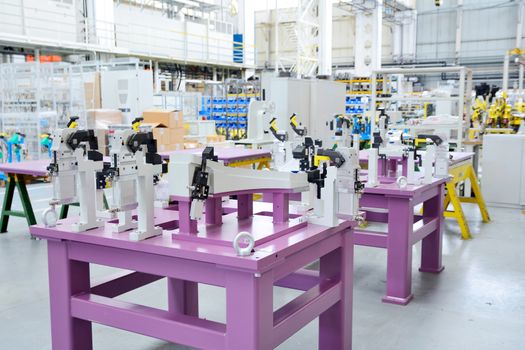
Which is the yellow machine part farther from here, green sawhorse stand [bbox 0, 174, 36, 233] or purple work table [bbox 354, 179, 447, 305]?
green sawhorse stand [bbox 0, 174, 36, 233]

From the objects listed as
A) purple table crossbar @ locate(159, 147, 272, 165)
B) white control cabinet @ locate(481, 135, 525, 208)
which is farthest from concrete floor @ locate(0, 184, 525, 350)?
white control cabinet @ locate(481, 135, 525, 208)

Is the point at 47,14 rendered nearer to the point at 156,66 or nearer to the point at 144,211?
the point at 156,66

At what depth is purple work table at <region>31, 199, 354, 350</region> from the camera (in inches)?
75.0

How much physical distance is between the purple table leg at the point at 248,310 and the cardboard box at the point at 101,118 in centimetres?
910

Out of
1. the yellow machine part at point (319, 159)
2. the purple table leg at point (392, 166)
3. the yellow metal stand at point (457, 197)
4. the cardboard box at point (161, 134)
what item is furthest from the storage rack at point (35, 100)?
the yellow machine part at point (319, 159)

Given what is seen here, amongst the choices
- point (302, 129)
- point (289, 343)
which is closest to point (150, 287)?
A: point (289, 343)

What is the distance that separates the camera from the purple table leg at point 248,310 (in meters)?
1.87

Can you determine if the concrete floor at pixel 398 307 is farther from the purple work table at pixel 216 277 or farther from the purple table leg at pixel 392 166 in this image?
the purple table leg at pixel 392 166

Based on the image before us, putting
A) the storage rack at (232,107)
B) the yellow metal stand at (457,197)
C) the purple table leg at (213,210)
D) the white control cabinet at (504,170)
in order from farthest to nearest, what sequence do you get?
the storage rack at (232,107) → the white control cabinet at (504,170) → the yellow metal stand at (457,197) → the purple table leg at (213,210)

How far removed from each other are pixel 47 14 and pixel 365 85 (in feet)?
28.1

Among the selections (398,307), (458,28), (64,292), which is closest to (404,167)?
(398,307)

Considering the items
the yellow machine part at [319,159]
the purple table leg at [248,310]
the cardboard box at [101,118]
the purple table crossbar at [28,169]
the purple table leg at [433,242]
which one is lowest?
the purple table leg at [433,242]

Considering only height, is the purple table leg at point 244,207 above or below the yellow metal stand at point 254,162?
above

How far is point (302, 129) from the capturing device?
5.43 meters
